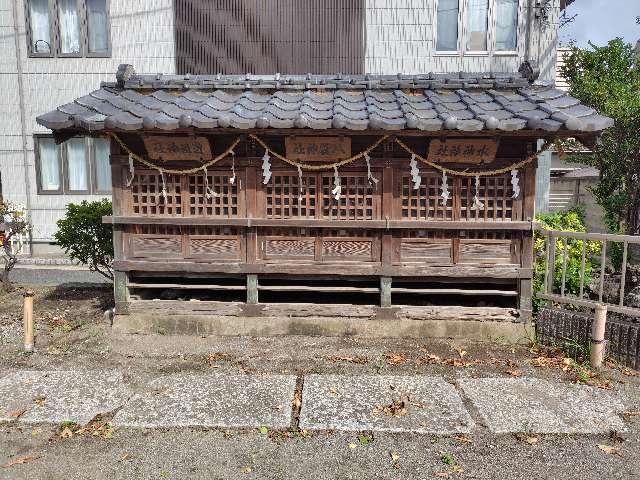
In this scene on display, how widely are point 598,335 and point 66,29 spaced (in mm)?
15866

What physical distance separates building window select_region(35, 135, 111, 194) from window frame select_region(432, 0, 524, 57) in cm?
1036

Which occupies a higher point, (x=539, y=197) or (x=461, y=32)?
(x=461, y=32)

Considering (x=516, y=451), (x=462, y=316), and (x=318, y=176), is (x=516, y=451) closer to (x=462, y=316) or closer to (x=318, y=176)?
(x=462, y=316)

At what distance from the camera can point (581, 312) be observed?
7.00m

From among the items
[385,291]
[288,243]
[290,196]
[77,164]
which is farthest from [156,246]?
[77,164]

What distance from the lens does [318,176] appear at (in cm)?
727

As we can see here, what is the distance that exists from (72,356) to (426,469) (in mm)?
5101

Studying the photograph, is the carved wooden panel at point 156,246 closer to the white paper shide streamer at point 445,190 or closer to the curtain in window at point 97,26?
the white paper shide streamer at point 445,190

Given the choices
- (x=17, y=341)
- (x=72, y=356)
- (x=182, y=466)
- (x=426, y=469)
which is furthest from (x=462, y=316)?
(x=17, y=341)

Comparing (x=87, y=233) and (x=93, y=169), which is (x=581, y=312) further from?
(x=93, y=169)

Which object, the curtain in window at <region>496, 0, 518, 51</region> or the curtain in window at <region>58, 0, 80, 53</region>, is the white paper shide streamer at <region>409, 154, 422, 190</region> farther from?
the curtain in window at <region>58, 0, 80, 53</region>

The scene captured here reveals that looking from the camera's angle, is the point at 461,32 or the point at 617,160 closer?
the point at 617,160

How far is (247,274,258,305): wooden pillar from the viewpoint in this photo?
7.54m

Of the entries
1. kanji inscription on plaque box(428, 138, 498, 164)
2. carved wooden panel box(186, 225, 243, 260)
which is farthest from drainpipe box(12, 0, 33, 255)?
kanji inscription on plaque box(428, 138, 498, 164)
